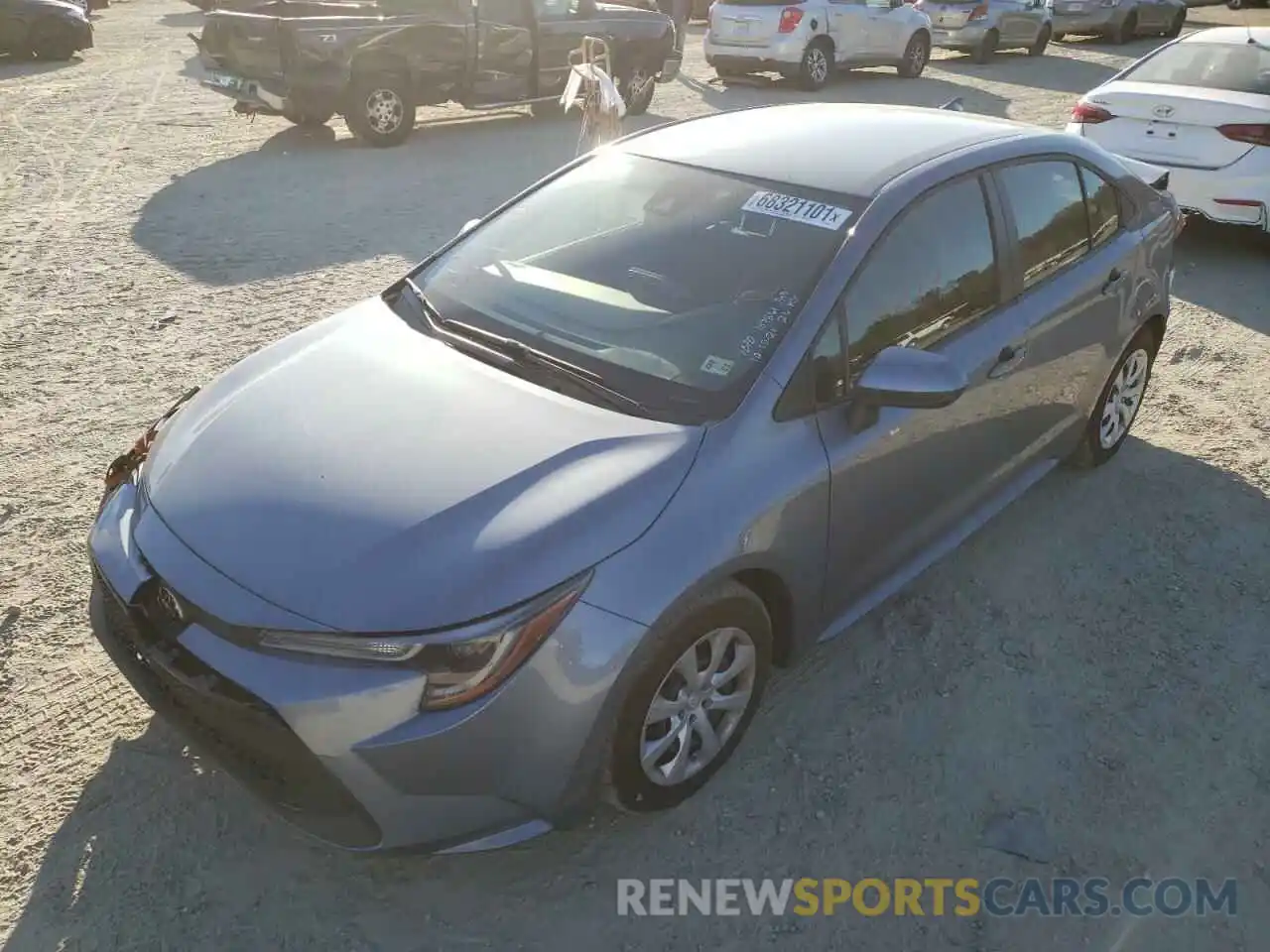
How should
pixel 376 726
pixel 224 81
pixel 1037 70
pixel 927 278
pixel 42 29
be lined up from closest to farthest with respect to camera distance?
pixel 376 726, pixel 927 278, pixel 224 81, pixel 42 29, pixel 1037 70

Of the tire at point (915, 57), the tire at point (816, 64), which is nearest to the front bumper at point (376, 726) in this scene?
the tire at point (816, 64)

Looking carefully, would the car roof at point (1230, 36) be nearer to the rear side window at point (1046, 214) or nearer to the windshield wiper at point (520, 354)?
the rear side window at point (1046, 214)

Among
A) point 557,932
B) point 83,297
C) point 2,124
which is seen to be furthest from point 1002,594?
point 2,124

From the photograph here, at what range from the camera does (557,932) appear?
104 inches

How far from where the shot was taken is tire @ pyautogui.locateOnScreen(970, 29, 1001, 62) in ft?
61.4

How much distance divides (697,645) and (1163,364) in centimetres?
455

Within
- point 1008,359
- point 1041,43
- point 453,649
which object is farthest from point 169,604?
point 1041,43

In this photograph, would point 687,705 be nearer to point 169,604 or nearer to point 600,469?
point 600,469

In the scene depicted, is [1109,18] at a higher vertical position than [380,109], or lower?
higher

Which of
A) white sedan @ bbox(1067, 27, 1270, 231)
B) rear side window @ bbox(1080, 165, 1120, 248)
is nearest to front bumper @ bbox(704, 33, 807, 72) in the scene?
white sedan @ bbox(1067, 27, 1270, 231)

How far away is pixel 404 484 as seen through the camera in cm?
269

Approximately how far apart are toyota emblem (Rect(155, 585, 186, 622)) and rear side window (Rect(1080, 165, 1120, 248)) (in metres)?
3.78

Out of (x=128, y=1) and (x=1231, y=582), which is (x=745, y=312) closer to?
(x=1231, y=582)

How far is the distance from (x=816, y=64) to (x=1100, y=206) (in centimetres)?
1185
